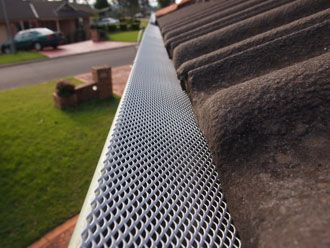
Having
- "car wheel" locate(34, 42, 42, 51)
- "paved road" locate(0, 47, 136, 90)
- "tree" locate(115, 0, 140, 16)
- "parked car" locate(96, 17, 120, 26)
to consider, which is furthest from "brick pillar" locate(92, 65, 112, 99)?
"tree" locate(115, 0, 140, 16)

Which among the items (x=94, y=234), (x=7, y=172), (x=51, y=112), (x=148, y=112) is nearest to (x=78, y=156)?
(x=7, y=172)

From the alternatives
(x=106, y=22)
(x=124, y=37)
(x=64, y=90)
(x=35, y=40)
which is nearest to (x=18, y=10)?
(x=35, y=40)

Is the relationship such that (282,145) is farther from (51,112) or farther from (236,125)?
(51,112)

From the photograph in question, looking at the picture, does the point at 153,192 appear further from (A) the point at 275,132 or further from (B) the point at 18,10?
(B) the point at 18,10

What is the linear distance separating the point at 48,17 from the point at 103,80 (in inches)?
1212

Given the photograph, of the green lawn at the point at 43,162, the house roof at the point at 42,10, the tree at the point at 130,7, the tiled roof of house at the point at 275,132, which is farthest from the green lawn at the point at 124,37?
the tiled roof of house at the point at 275,132

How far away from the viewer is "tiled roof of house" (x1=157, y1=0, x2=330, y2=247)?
33.1 inches

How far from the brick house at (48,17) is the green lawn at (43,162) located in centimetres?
2740

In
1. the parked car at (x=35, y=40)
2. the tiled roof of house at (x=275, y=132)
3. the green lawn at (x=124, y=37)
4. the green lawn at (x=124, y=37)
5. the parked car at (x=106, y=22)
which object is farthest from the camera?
the parked car at (x=106, y=22)

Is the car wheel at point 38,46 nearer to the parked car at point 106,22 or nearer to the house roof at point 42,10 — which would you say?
the house roof at point 42,10

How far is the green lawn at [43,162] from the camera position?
5.34 m

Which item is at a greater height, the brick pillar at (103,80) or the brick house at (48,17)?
the brick house at (48,17)

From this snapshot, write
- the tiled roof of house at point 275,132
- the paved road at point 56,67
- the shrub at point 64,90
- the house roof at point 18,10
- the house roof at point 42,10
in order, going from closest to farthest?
the tiled roof of house at point 275,132 < the shrub at point 64,90 < the paved road at point 56,67 < the house roof at point 18,10 < the house roof at point 42,10

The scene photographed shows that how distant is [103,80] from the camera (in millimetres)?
11375
